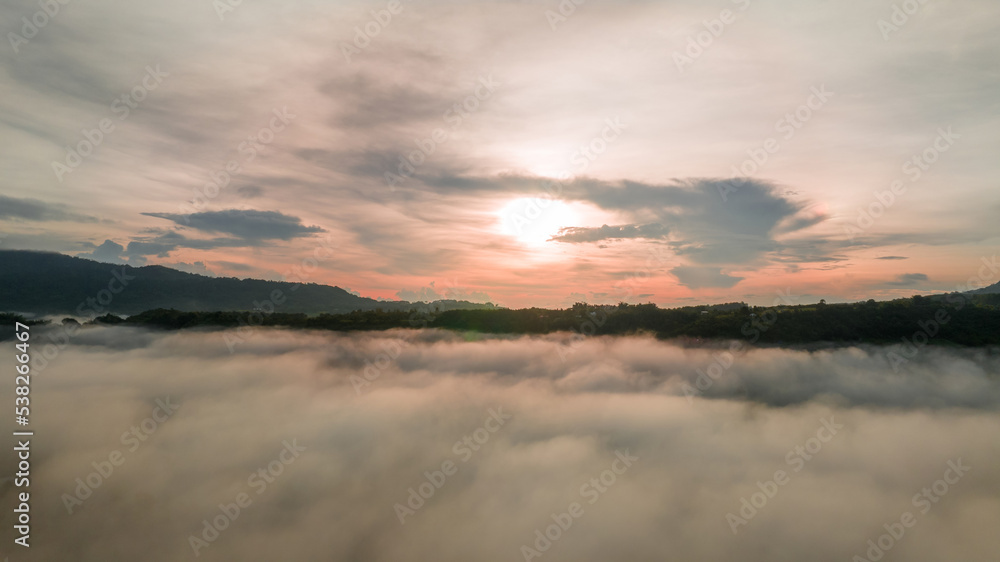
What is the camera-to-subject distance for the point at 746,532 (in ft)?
118

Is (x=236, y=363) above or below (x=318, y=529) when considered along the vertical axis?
above

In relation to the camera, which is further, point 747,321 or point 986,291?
point 986,291

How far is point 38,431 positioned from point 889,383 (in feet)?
452

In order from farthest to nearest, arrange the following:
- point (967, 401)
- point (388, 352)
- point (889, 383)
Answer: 1. point (388, 352)
2. point (889, 383)
3. point (967, 401)

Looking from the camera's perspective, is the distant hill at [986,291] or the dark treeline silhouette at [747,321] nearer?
the dark treeline silhouette at [747,321]

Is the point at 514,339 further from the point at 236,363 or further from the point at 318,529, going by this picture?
the point at 318,529

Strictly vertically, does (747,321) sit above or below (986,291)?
below

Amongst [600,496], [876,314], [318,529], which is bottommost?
[318,529]

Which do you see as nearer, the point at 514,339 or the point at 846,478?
the point at 846,478

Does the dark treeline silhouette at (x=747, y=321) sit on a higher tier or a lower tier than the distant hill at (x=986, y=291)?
lower

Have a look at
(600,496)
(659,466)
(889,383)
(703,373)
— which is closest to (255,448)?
(600,496)

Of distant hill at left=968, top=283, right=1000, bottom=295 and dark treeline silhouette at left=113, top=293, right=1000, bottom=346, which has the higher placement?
distant hill at left=968, top=283, right=1000, bottom=295

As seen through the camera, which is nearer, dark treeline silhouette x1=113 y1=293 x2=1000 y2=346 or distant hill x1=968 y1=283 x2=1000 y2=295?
dark treeline silhouette x1=113 y1=293 x2=1000 y2=346

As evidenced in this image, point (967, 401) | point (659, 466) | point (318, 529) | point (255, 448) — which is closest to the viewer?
point (318, 529)
